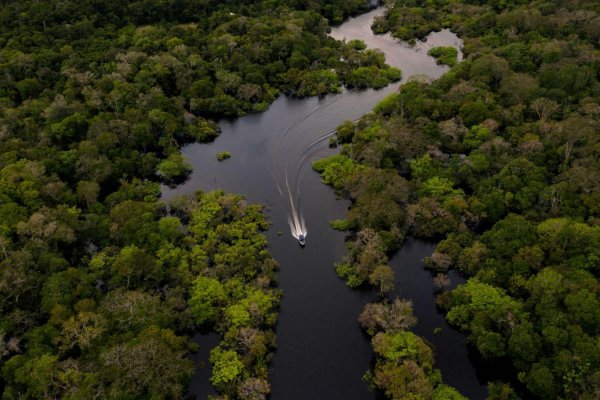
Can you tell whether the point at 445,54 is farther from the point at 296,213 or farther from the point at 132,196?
the point at 132,196

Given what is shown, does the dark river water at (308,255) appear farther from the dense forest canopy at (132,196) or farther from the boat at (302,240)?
the dense forest canopy at (132,196)

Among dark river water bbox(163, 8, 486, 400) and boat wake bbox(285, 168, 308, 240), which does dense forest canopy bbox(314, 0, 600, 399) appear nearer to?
dark river water bbox(163, 8, 486, 400)

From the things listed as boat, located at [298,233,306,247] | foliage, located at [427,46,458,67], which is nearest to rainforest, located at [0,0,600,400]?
boat, located at [298,233,306,247]

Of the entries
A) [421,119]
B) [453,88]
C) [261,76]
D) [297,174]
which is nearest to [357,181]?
[297,174]

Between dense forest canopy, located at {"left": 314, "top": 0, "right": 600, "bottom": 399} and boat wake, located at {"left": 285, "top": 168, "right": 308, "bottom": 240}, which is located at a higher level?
boat wake, located at {"left": 285, "top": 168, "right": 308, "bottom": 240}

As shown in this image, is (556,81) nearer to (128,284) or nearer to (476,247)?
(476,247)

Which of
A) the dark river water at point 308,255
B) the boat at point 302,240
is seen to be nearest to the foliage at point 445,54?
the dark river water at point 308,255
